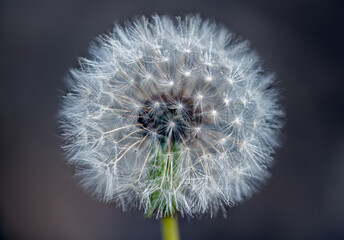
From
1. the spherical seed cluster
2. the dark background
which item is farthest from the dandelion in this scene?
the dark background

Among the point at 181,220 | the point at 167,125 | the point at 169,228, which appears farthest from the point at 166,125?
the point at 181,220

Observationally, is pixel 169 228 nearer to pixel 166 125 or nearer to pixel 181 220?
pixel 166 125

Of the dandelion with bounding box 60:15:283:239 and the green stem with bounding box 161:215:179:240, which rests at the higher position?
the dandelion with bounding box 60:15:283:239

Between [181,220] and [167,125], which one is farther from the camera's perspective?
[181,220]

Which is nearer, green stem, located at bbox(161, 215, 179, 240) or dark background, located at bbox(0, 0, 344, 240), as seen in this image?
green stem, located at bbox(161, 215, 179, 240)

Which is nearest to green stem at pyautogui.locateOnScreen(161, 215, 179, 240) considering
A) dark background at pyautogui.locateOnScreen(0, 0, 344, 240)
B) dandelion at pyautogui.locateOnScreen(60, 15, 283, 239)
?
dandelion at pyautogui.locateOnScreen(60, 15, 283, 239)

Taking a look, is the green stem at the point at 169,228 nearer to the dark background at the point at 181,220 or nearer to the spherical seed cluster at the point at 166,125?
the spherical seed cluster at the point at 166,125

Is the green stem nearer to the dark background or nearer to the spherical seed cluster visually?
the spherical seed cluster
